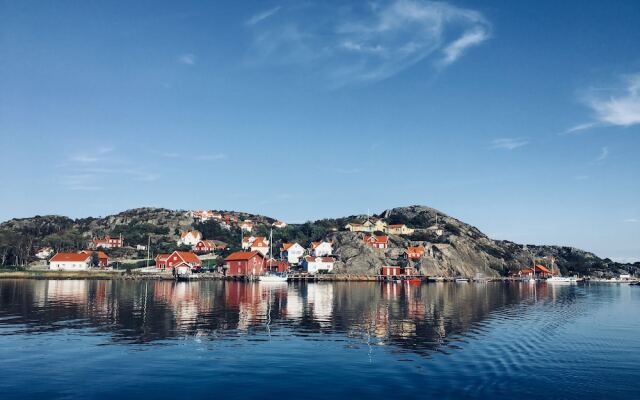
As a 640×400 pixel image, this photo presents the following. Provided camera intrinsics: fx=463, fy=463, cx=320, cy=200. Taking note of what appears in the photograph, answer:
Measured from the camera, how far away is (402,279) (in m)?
139

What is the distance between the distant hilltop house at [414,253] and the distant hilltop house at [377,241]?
8794mm

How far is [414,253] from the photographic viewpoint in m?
158

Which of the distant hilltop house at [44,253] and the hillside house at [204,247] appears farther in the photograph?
the hillside house at [204,247]

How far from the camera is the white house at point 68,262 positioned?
13038 cm

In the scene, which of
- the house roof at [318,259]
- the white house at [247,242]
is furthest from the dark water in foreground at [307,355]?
the white house at [247,242]

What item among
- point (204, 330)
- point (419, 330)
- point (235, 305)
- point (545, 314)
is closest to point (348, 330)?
point (419, 330)

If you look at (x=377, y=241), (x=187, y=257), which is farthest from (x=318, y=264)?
(x=187, y=257)

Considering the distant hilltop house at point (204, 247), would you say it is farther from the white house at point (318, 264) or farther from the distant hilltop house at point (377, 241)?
the distant hilltop house at point (377, 241)

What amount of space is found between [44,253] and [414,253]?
4928 inches

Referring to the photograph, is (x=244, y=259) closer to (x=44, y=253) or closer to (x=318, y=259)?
(x=318, y=259)

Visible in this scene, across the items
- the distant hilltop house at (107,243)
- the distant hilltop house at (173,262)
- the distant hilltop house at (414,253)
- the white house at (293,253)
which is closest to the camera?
the distant hilltop house at (173,262)

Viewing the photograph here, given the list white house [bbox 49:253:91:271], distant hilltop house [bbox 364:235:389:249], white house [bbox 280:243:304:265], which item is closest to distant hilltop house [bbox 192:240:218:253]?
white house [bbox 280:243:304:265]

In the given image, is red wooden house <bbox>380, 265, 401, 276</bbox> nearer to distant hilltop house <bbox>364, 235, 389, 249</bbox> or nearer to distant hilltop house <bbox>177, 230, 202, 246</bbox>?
distant hilltop house <bbox>364, 235, 389, 249</bbox>

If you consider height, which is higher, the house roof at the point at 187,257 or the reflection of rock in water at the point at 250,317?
the house roof at the point at 187,257
